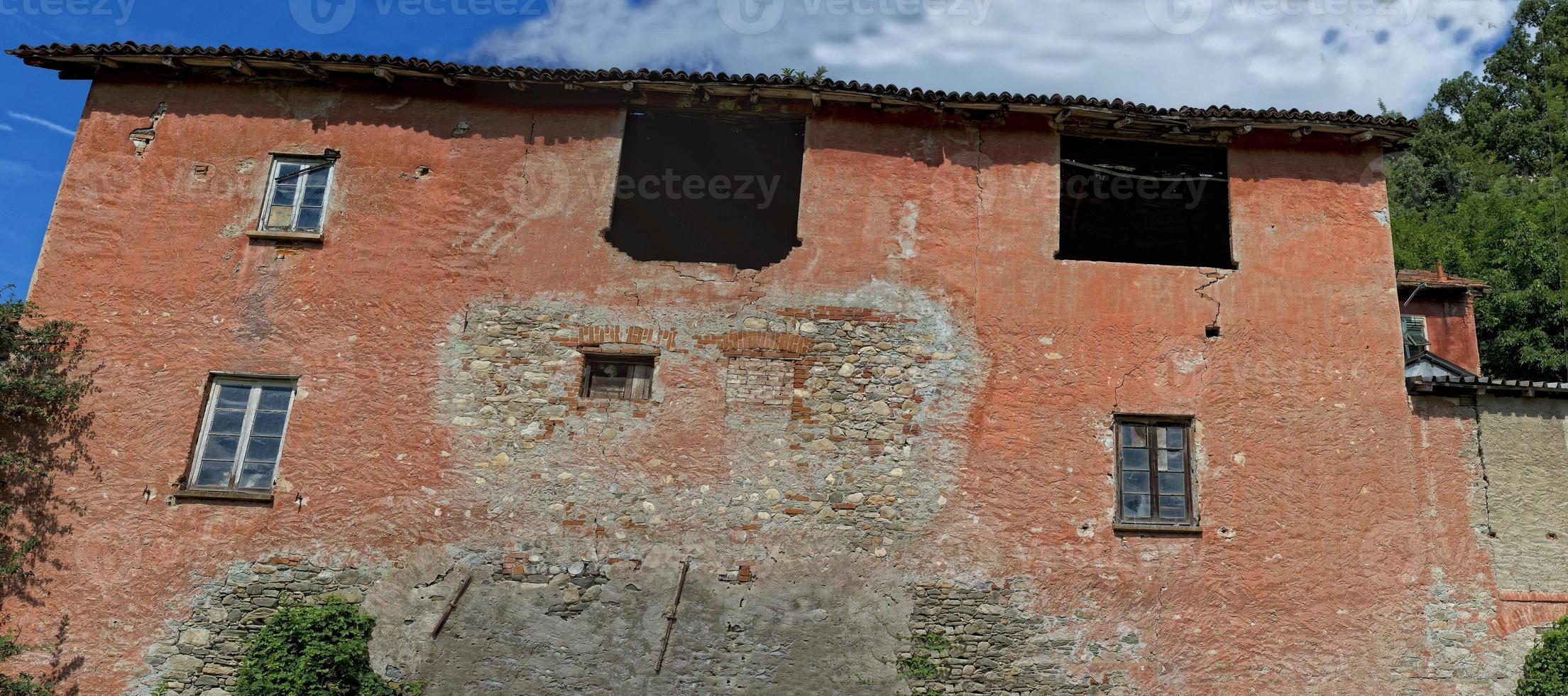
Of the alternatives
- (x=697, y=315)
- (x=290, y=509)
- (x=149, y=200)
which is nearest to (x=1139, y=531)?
(x=697, y=315)

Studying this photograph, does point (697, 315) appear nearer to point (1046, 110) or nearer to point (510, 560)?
point (510, 560)

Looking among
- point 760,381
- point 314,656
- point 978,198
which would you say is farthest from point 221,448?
point 978,198

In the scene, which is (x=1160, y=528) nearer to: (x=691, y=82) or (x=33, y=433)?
(x=691, y=82)

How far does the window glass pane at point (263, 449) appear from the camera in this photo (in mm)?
9680

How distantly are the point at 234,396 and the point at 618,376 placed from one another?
12.2 feet

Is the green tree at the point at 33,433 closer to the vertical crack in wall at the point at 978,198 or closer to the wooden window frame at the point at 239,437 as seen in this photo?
the wooden window frame at the point at 239,437

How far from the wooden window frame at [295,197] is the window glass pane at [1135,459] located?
27.3ft

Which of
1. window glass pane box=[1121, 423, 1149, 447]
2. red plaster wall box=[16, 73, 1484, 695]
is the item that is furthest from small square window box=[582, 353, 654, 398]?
window glass pane box=[1121, 423, 1149, 447]

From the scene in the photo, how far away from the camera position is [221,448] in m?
9.72

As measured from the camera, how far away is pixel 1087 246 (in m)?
13.8

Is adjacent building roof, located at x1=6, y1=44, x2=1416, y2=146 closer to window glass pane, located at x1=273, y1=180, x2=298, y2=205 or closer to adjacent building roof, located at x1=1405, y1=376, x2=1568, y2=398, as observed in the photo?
window glass pane, located at x1=273, y1=180, x2=298, y2=205

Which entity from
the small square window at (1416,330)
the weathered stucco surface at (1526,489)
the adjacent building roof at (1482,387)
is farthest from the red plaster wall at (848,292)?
the small square window at (1416,330)

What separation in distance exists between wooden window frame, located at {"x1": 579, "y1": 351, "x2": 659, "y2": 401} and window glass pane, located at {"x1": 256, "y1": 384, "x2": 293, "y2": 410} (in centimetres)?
283

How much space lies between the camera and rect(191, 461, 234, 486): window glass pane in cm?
961
